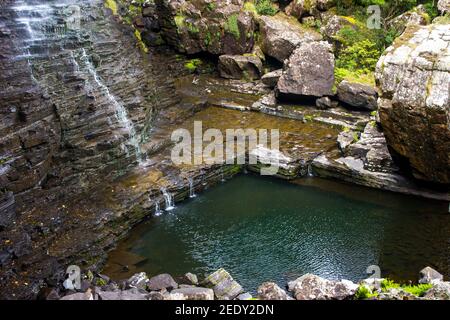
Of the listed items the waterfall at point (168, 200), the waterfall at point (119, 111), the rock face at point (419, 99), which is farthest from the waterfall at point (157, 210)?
the rock face at point (419, 99)

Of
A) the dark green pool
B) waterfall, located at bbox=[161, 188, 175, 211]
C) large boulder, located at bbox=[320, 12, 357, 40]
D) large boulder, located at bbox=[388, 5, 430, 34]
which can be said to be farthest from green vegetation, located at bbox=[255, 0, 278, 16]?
waterfall, located at bbox=[161, 188, 175, 211]

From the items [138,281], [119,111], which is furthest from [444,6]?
[138,281]

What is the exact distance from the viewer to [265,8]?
26500 mm

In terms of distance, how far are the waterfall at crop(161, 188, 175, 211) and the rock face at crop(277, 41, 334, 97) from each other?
8.94 m

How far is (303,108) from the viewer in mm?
22703

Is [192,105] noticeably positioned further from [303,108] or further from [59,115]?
[59,115]

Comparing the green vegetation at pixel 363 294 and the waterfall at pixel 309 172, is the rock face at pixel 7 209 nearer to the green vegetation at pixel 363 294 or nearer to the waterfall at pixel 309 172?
the green vegetation at pixel 363 294

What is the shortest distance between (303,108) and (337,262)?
10.7 metres

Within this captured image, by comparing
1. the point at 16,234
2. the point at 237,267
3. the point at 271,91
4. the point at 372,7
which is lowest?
the point at 237,267

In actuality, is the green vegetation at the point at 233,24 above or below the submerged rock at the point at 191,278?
above

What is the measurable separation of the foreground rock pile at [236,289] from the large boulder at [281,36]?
15.4 metres

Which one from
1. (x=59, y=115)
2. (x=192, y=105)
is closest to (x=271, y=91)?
(x=192, y=105)

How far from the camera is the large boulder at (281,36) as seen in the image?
24.7 meters
